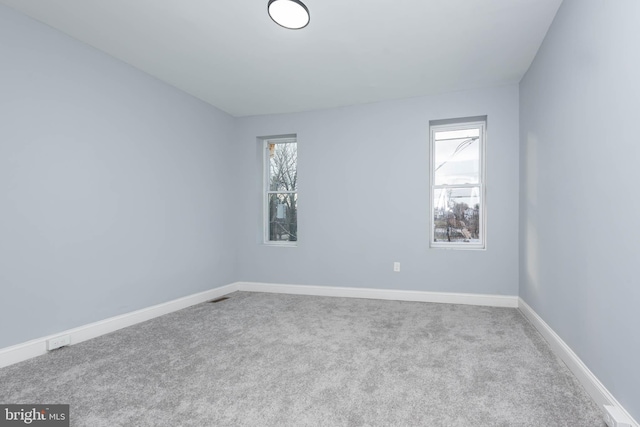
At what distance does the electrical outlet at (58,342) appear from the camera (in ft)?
8.39

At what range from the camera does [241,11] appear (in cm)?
246

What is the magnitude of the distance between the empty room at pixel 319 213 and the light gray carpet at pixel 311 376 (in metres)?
0.02

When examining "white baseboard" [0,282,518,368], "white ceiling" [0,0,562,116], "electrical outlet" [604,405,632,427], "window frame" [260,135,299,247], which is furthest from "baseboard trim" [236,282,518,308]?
"white ceiling" [0,0,562,116]

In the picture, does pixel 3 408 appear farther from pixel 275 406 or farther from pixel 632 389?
pixel 632 389

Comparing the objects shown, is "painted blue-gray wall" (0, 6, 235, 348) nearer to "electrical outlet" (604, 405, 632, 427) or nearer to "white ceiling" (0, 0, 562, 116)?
"white ceiling" (0, 0, 562, 116)

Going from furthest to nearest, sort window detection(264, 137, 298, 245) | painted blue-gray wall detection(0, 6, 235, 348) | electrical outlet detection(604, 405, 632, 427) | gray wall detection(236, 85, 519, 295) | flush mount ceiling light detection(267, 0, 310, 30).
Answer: window detection(264, 137, 298, 245), gray wall detection(236, 85, 519, 295), painted blue-gray wall detection(0, 6, 235, 348), flush mount ceiling light detection(267, 0, 310, 30), electrical outlet detection(604, 405, 632, 427)

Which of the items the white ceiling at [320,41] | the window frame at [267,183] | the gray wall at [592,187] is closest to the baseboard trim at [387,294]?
the window frame at [267,183]

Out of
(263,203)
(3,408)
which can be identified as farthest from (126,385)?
(263,203)

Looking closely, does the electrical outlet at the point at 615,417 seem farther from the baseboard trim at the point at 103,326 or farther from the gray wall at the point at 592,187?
the baseboard trim at the point at 103,326

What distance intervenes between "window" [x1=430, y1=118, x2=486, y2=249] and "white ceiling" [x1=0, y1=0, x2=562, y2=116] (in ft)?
1.88

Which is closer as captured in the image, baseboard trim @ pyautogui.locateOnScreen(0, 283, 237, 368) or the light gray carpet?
the light gray carpet

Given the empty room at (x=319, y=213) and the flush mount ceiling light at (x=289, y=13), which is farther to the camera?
the flush mount ceiling light at (x=289, y=13)

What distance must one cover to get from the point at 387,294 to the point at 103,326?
10.3 ft

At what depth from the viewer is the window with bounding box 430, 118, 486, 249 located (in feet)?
13.4
